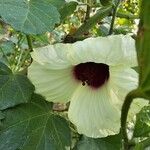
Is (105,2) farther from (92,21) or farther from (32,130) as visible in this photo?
(32,130)

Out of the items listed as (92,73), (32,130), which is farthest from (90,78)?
(32,130)

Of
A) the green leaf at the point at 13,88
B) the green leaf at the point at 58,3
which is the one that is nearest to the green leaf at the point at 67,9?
the green leaf at the point at 58,3

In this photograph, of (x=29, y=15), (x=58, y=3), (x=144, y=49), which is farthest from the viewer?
(x=58, y=3)

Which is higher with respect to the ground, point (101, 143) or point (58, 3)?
point (58, 3)

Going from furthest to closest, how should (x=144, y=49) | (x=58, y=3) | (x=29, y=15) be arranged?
(x=58, y=3) < (x=29, y=15) < (x=144, y=49)

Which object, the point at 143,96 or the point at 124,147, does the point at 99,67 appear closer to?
the point at 124,147

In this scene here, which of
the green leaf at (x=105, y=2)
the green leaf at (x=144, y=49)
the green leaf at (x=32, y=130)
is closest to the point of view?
the green leaf at (x=144, y=49)

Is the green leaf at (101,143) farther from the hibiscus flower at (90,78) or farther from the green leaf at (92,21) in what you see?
the green leaf at (92,21)
